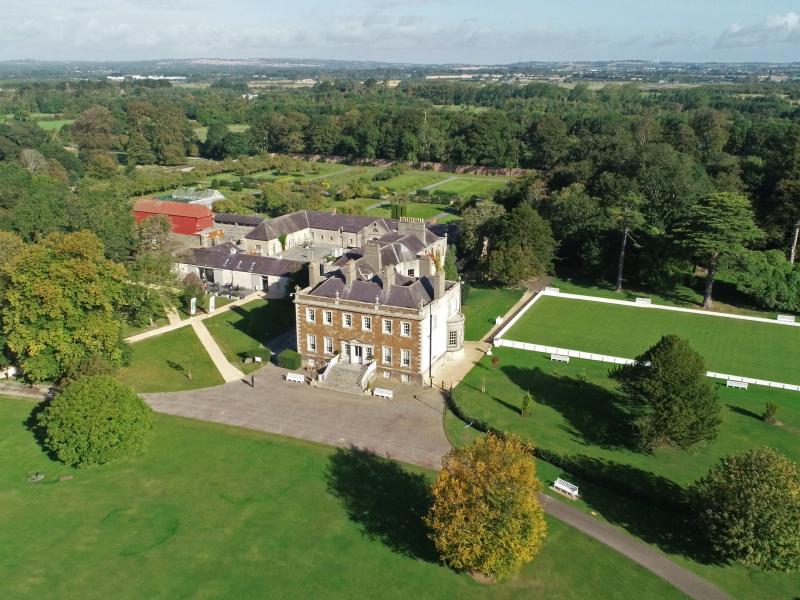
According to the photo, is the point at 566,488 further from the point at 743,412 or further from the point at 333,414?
the point at 743,412

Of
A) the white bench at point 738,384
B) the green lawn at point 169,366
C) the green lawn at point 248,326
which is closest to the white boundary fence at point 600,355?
the white bench at point 738,384

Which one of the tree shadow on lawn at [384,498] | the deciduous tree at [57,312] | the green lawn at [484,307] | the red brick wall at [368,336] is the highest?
the deciduous tree at [57,312]

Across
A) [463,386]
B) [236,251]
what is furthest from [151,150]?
[463,386]

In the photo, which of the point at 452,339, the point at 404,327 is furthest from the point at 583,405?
the point at 404,327

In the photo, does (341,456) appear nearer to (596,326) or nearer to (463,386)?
(463,386)

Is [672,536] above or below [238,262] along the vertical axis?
below

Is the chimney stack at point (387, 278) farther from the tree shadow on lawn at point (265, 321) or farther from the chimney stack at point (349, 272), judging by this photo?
the tree shadow on lawn at point (265, 321)

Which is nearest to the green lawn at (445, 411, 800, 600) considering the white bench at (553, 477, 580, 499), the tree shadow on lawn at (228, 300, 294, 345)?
the white bench at (553, 477, 580, 499)
